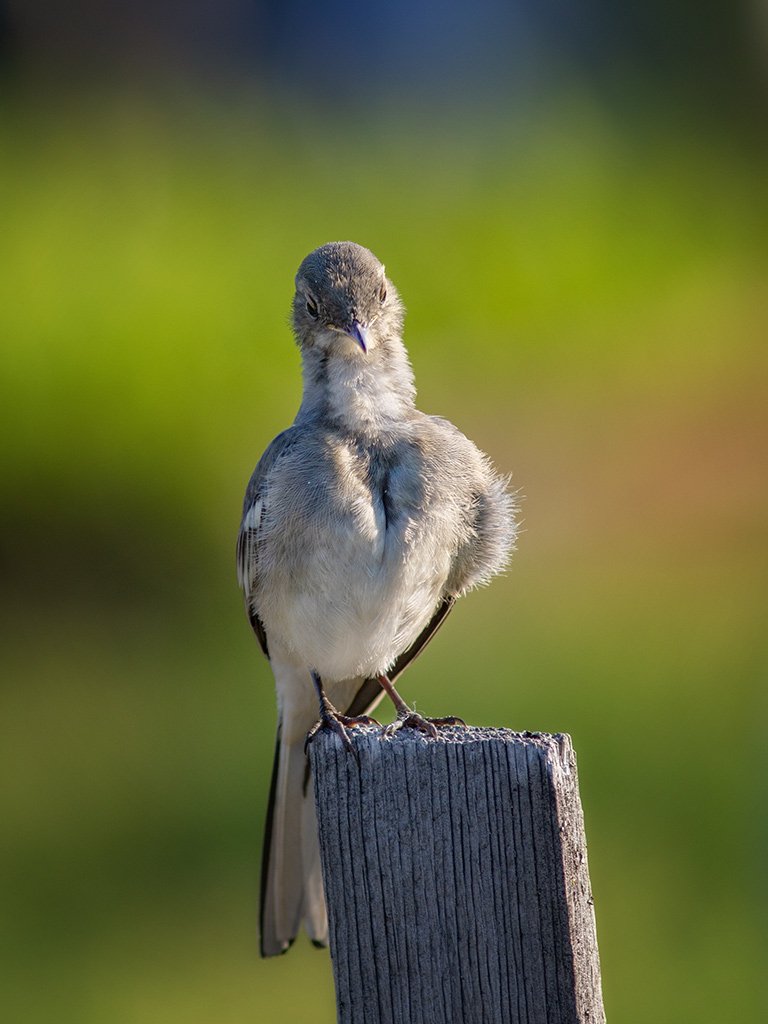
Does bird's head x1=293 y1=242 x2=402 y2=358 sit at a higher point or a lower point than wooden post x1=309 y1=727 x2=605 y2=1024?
higher

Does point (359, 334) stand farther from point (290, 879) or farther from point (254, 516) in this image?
point (290, 879)

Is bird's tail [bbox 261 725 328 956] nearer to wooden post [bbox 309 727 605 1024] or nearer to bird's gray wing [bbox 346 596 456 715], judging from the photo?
bird's gray wing [bbox 346 596 456 715]

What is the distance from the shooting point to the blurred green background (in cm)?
652

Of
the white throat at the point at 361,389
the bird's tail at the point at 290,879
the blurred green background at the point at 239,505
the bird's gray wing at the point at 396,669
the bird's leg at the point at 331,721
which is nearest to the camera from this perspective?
the bird's leg at the point at 331,721

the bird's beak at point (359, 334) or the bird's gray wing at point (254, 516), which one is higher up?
the bird's beak at point (359, 334)

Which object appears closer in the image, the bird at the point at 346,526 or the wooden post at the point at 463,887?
the wooden post at the point at 463,887

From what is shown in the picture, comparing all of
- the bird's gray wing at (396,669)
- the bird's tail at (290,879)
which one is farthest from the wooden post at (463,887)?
the bird's gray wing at (396,669)

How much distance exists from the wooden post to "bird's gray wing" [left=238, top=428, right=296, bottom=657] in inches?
68.4

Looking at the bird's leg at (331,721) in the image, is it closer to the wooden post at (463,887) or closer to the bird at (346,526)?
the bird at (346,526)

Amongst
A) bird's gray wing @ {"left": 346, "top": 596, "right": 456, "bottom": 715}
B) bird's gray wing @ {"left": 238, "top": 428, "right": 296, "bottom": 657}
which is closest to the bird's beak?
bird's gray wing @ {"left": 238, "top": 428, "right": 296, "bottom": 657}

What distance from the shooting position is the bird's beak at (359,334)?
3848 millimetres

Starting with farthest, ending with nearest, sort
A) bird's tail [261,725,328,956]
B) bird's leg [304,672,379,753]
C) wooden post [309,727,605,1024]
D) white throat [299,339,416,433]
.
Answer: white throat [299,339,416,433] < bird's tail [261,725,328,956] < bird's leg [304,672,379,753] < wooden post [309,727,605,1024]

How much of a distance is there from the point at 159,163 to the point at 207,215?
944mm

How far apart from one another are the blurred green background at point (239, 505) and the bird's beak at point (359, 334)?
3.43 m
